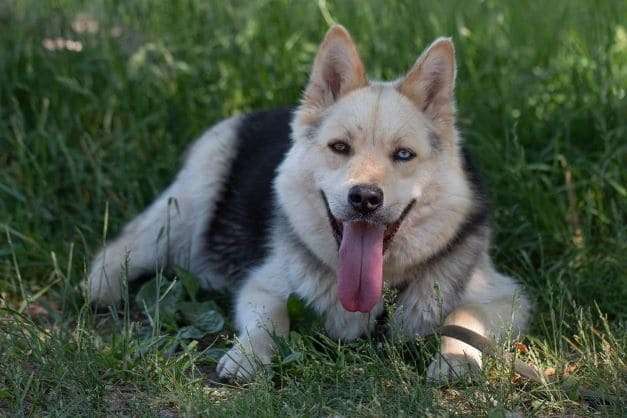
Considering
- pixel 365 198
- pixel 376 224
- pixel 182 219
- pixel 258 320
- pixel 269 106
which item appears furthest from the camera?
pixel 269 106

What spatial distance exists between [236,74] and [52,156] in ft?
4.09

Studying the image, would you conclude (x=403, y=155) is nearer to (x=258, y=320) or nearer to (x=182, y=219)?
(x=258, y=320)

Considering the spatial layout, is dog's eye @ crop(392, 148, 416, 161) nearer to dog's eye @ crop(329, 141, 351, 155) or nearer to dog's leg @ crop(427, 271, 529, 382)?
dog's eye @ crop(329, 141, 351, 155)

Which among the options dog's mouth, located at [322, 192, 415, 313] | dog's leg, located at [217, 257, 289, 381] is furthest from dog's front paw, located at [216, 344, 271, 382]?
dog's mouth, located at [322, 192, 415, 313]

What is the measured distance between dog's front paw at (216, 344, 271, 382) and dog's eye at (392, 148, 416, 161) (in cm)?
95

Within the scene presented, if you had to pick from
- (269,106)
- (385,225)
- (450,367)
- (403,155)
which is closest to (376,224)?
(385,225)

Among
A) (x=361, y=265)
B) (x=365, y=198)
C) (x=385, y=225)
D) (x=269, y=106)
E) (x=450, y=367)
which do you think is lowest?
(x=450, y=367)

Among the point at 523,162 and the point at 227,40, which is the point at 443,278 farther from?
the point at 227,40

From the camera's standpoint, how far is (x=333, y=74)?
4359 millimetres

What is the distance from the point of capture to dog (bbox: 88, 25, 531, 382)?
156 inches

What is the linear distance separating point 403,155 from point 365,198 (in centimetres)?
35

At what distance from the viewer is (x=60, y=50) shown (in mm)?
6316

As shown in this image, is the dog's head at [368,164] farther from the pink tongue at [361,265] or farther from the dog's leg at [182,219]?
the dog's leg at [182,219]

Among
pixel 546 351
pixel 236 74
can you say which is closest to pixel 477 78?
pixel 236 74
